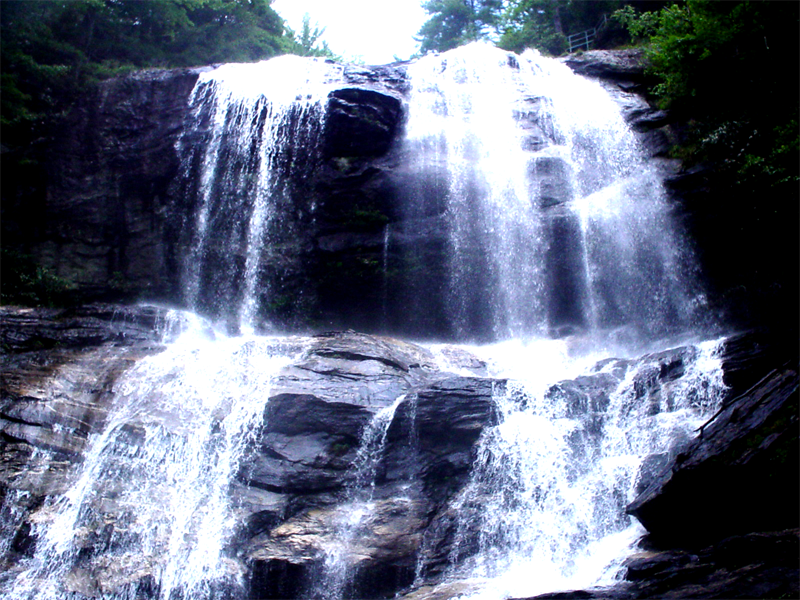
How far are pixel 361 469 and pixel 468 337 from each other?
643cm

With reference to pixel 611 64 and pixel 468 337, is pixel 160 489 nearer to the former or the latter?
pixel 468 337

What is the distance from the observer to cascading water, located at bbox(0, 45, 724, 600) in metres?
9.52

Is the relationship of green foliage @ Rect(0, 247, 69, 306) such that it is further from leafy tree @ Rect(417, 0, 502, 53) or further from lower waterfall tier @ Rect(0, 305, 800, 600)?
leafy tree @ Rect(417, 0, 502, 53)

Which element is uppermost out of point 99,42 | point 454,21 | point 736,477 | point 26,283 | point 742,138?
point 454,21

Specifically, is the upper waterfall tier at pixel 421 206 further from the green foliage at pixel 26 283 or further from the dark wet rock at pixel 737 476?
the dark wet rock at pixel 737 476

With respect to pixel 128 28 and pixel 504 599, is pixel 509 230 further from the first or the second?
pixel 128 28

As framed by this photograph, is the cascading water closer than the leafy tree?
Yes

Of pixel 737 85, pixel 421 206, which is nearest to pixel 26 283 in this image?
pixel 421 206

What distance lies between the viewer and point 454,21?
34.8 metres

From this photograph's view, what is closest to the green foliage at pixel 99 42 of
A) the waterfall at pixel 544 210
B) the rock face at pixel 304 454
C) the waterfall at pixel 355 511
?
the rock face at pixel 304 454

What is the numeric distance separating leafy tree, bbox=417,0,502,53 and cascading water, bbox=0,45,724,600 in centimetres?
1623

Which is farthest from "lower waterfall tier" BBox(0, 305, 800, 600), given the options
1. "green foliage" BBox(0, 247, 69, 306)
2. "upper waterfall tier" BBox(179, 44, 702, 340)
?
"upper waterfall tier" BBox(179, 44, 702, 340)

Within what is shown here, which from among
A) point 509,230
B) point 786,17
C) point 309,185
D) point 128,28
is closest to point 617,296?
point 509,230

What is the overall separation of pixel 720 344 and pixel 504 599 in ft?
20.4
